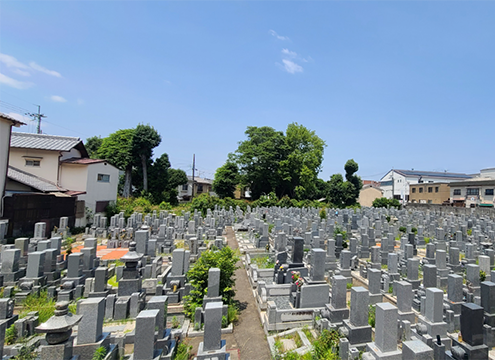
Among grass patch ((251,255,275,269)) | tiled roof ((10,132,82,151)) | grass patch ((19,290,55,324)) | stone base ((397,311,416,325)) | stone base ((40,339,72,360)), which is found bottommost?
grass patch ((19,290,55,324))

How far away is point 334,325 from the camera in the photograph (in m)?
5.30

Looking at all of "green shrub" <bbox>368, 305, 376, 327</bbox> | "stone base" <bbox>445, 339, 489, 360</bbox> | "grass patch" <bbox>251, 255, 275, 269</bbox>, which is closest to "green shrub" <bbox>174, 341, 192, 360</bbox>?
"green shrub" <bbox>368, 305, 376, 327</bbox>

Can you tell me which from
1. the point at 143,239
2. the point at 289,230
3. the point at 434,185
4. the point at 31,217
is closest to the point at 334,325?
the point at 143,239

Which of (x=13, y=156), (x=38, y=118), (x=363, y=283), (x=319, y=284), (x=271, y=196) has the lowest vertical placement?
(x=363, y=283)

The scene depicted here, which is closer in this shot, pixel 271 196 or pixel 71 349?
pixel 71 349

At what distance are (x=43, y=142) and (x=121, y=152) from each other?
32.8ft

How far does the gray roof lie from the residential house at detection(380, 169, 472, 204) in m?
52.0

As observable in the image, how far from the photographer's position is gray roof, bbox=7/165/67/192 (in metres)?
15.7

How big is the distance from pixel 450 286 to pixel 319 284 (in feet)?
10.7

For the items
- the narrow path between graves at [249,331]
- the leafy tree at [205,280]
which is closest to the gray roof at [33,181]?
the leafy tree at [205,280]

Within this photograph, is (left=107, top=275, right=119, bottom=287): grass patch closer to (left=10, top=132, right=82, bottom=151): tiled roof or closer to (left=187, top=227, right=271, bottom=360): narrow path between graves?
(left=187, top=227, right=271, bottom=360): narrow path between graves

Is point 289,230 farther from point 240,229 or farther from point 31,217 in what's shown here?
point 31,217

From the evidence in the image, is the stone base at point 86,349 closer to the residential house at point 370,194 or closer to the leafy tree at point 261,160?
the leafy tree at point 261,160

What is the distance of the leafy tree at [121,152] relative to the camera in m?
29.7
